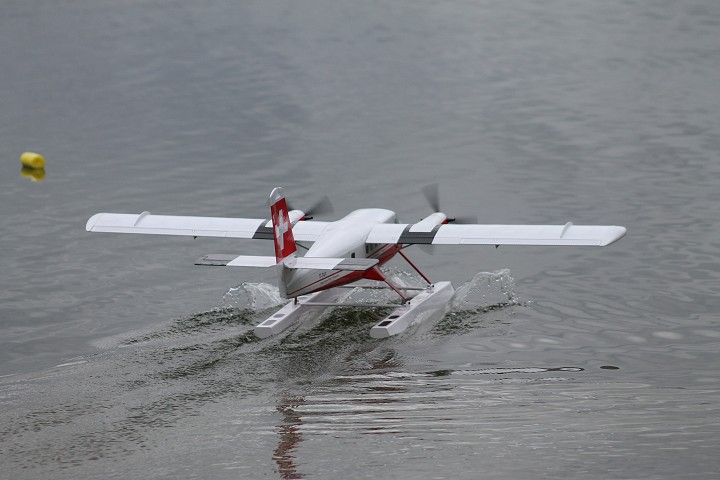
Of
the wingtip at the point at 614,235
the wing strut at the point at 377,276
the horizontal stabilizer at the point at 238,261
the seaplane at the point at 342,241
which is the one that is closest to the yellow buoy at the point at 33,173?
the seaplane at the point at 342,241

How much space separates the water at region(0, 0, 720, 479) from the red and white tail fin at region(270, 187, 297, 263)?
6.55 ft

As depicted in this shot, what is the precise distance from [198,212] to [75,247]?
3990 millimetres

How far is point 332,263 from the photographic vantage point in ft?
69.1

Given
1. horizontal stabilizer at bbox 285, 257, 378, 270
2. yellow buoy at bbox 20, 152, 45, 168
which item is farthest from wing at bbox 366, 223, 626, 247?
yellow buoy at bbox 20, 152, 45, 168

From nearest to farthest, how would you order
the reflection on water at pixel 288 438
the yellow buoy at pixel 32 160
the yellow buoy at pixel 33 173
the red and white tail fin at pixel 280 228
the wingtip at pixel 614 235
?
the reflection on water at pixel 288 438 < the red and white tail fin at pixel 280 228 < the wingtip at pixel 614 235 < the yellow buoy at pixel 33 173 < the yellow buoy at pixel 32 160

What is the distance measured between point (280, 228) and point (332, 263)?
1211mm

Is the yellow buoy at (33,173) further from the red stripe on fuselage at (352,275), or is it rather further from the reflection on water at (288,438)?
the reflection on water at (288,438)

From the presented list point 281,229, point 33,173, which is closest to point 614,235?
point 281,229

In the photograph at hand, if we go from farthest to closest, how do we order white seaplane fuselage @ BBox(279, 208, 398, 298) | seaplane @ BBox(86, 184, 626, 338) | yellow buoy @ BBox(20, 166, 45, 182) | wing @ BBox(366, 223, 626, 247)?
yellow buoy @ BBox(20, 166, 45, 182) < wing @ BBox(366, 223, 626, 247) < white seaplane fuselage @ BBox(279, 208, 398, 298) < seaplane @ BBox(86, 184, 626, 338)

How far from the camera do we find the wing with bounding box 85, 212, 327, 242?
24.1 m

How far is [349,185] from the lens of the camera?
119 feet

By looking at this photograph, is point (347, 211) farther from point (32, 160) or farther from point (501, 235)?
point (32, 160)

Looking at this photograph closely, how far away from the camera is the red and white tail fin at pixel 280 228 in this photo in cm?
2100

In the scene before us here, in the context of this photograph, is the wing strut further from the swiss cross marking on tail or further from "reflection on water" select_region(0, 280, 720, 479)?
the swiss cross marking on tail
